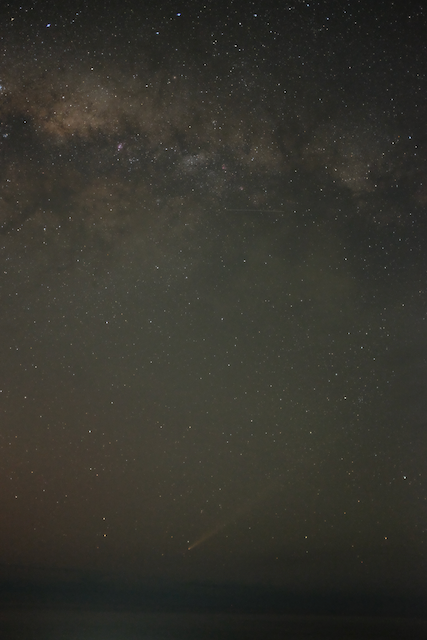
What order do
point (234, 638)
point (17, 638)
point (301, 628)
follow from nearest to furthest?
point (17, 638), point (234, 638), point (301, 628)

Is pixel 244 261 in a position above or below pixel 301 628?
above

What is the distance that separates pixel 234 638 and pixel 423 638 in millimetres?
1852

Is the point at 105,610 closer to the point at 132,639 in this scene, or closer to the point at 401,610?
the point at 132,639

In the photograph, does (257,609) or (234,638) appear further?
(257,609)

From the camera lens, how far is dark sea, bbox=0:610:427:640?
408 cm

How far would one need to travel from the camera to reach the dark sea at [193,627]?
4078mm

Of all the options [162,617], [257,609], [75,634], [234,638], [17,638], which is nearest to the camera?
[17,638]

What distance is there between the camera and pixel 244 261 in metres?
3.94

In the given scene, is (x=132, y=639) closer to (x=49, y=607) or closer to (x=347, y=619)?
(x=49, y=607)

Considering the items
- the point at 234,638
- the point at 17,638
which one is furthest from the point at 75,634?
the point at 234,638

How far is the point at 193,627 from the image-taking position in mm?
4719

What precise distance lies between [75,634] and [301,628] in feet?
7.79

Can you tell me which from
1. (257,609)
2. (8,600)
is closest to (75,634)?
(8,600)

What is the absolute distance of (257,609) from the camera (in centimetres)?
570
